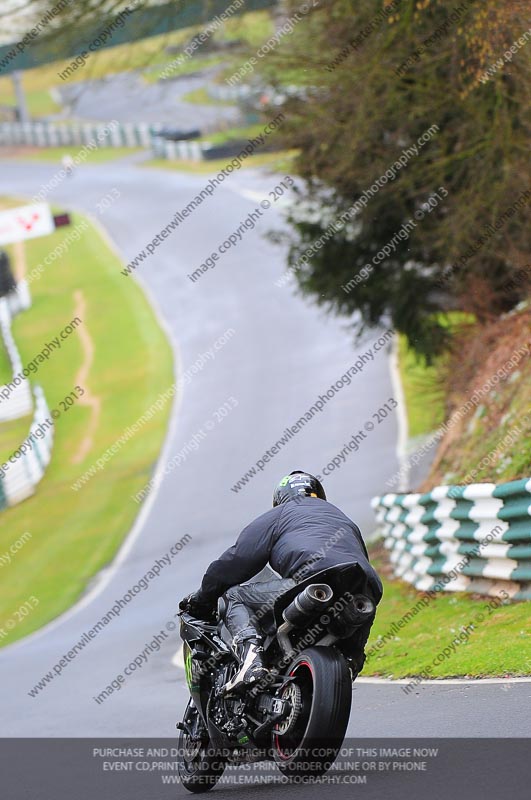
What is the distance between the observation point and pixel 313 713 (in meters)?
5.74

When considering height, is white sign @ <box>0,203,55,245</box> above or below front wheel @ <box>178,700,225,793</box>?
below

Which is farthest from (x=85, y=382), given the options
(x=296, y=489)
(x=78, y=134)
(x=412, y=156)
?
(x=78, y=134)

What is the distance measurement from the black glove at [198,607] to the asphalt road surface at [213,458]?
1.14 meters

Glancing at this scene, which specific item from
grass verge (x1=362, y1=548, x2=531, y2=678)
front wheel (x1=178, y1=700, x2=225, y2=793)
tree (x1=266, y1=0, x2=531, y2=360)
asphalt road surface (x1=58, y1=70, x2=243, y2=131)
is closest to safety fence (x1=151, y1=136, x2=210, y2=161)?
asphalt road surface (x1=58, y1=70, x2=243, y2=131)

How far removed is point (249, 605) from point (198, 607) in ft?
1.63

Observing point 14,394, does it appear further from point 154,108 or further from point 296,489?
point 154,108

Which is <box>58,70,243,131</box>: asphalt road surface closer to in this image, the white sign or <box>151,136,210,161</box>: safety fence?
<box>151,136,210,161</box>: safety fence

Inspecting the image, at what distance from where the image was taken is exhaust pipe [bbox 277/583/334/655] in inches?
236

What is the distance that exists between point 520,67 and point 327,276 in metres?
8.09

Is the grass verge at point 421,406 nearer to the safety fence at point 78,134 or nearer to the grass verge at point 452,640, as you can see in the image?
the grass verge at point 452,640

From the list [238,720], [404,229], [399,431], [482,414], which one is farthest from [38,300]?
[238,720]

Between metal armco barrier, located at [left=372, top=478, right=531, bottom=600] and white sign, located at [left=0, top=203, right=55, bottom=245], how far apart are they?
24.4 metres

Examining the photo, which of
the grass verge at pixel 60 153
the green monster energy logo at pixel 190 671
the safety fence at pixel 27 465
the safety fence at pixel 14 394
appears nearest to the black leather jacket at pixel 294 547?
the green monster energy logo at pixel 190 671

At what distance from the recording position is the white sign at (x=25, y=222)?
3603 cm
